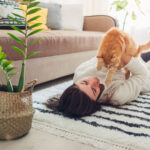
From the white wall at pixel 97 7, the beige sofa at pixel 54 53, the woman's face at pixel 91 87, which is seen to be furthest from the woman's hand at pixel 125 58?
the white wall at pixel 97 7

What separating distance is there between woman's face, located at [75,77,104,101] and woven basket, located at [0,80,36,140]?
328 millimetres

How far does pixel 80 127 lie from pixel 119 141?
7.5 inches

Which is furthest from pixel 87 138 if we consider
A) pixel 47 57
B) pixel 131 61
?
pixel 47 57

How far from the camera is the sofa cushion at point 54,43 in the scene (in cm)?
113

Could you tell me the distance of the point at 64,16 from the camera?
2424mm

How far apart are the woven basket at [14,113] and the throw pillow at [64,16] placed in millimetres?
1571

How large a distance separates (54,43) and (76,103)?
0.62 m

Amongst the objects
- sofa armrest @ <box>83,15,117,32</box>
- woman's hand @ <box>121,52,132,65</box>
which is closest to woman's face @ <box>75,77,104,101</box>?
woman's hand @ <box>121,52,132,65</box>

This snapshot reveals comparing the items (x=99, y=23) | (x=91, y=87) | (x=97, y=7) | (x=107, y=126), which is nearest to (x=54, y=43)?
(x=91, y=87)

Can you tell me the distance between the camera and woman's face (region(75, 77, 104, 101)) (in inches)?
41.2

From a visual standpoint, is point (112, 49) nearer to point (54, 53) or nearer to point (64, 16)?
point (54, 53)

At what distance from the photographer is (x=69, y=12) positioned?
2.45 metres

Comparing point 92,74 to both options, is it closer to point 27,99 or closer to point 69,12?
point 27,99

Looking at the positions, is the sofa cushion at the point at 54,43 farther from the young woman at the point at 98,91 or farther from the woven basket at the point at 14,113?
the woven basket at the point at 14,113
